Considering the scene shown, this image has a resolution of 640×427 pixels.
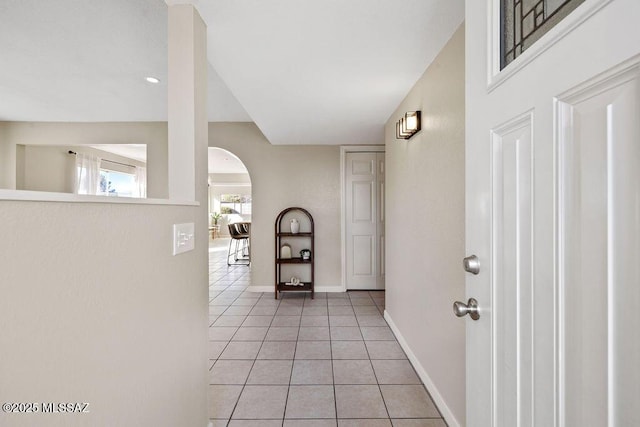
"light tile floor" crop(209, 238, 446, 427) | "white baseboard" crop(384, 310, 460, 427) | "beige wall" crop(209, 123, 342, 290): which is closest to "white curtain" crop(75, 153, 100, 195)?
"beige wall" crop(209, 123, 342, 290)

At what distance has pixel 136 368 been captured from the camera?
37.0 inches

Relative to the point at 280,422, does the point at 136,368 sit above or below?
above

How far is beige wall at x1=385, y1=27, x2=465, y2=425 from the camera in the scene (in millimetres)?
1563

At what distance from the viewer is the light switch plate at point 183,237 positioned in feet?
3.86

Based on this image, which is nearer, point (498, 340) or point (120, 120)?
point (498, 340)

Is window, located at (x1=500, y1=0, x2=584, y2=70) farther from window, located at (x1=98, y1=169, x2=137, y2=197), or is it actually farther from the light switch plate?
window, located at (x1=98, y1=169, x2=137, y2=197)

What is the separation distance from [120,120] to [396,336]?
14.2 ft

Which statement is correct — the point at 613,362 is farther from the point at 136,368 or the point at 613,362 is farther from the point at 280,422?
the point at 280,422

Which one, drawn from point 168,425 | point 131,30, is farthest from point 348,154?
point 168,425

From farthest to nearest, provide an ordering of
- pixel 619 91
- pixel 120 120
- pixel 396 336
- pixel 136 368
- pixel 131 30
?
pixel 120 120
pixel 396 336
pixel 131 30
pixel 136 368
pixel 619 91

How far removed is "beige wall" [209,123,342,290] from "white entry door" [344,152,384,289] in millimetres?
173

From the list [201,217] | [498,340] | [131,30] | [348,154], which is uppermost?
[131,30]

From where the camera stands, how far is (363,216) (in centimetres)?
437

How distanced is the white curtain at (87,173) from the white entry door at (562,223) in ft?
21.0
